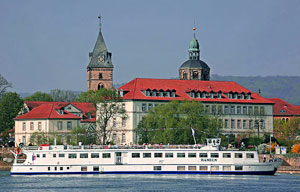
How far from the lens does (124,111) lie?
401 feet

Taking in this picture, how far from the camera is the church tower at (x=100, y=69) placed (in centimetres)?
17988

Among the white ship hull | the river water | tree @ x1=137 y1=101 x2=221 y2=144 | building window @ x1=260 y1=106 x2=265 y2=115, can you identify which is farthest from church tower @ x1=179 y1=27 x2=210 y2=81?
the river water

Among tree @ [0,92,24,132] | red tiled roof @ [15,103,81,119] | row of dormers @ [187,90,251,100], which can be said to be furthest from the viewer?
tree @ [0,92,24,132]

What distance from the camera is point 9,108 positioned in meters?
144

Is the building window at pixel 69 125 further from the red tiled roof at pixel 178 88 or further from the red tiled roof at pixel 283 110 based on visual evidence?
the red tiled roof at pixel 283 110

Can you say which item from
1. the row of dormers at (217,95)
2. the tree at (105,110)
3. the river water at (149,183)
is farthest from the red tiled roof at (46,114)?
the river water at (149,183)

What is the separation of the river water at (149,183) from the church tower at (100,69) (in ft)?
294

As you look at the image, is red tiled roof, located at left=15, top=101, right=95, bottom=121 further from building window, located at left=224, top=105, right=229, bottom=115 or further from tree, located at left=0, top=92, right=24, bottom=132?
building window, located at left=224, top=105, right=229, bottom=115

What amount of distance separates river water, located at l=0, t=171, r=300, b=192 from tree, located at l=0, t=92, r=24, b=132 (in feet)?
164

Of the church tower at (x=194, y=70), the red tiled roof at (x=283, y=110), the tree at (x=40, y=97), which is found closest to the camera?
the red tiled roof at (x=283, y=110)

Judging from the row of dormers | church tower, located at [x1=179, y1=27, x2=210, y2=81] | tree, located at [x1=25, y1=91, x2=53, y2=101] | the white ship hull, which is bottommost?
the white ship hull

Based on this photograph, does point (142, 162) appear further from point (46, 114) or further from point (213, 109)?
point (213, 109)

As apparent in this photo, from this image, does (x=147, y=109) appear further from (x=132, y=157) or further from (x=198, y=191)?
(x=198, y=191)

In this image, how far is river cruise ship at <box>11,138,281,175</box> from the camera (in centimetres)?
8912
